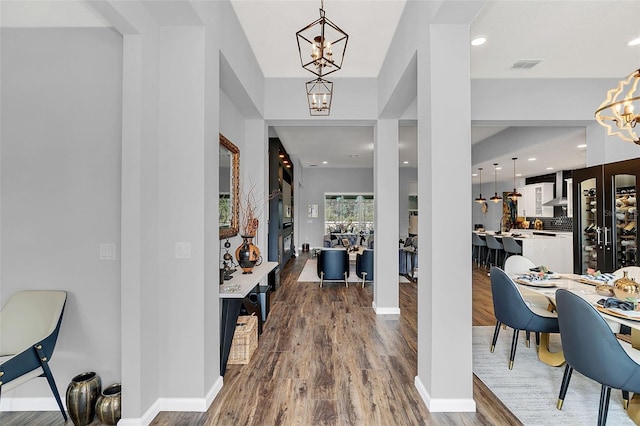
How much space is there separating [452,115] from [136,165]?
2.23 m

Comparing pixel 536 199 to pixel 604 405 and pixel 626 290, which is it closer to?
pixel 626 290

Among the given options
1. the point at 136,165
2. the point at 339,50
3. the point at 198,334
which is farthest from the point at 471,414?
the point at 339,50

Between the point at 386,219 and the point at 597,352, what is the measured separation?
2.87m

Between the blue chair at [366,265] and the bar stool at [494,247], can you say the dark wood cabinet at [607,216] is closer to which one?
the bar stool at [494,247]

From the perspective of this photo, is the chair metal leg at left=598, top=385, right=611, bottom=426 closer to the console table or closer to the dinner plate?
the dinner plate

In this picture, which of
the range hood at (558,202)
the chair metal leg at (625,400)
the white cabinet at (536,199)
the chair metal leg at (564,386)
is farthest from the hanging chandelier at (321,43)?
the white cabinet at (536,199)

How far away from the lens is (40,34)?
8.05 feet

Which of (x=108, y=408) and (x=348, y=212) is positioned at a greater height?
(x=348, y=212)

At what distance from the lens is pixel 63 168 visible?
2.44 metres

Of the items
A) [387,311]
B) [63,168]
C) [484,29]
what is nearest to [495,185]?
[387,311]

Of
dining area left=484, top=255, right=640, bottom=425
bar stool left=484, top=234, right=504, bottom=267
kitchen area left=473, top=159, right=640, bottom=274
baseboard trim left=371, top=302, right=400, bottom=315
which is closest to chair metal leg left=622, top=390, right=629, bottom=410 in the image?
dining area left=484, top=255, right=640, bottom=425

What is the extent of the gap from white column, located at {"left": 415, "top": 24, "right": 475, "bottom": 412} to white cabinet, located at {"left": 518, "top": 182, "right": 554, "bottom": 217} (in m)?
8.78

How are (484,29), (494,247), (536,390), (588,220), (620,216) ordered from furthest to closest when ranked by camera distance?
(494,247), (588,220), (620,216), (484,29), (536,390)

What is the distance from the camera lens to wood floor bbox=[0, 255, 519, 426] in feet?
7.32
